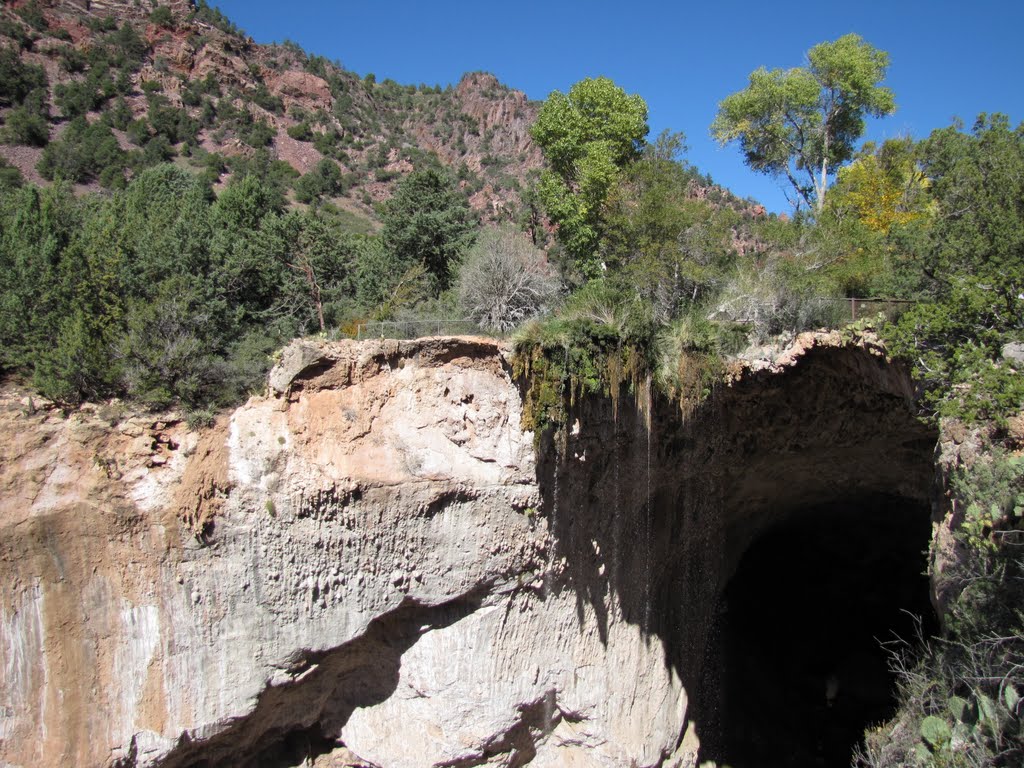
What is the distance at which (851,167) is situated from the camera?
1927 cm

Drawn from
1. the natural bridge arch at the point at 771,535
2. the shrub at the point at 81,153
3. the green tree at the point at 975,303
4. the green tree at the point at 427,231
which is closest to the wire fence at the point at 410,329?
the natural bridge arch at the point at 771,535

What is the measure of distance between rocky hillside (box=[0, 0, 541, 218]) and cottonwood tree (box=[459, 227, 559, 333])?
510 inches

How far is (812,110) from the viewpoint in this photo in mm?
19312

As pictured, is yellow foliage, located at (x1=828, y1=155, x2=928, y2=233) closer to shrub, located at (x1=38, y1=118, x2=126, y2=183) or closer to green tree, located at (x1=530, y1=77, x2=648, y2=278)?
green tree, located at (x1=530, y1=77, x2=648, y2=278)

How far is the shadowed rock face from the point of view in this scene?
8.08 meters

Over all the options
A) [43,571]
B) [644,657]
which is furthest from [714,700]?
[43,571]

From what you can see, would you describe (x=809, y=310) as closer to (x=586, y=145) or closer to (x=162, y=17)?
(x=586, y=145)

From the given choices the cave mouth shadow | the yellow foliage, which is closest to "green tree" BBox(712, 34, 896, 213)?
the yellow foliage

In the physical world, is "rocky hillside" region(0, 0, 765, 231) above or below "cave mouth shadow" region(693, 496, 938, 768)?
above

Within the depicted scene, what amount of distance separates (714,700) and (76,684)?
42.5 feet

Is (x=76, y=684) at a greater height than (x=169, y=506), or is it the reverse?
(x=169, y=506)

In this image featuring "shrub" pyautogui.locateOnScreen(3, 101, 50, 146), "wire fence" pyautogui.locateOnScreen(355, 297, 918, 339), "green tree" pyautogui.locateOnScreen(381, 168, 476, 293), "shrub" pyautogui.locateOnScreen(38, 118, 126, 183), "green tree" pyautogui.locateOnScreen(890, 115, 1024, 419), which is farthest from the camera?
"shrub" pyautogui.locateOnScreen(3, 101, 50, 146)

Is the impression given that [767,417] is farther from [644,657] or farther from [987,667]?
[987,667]

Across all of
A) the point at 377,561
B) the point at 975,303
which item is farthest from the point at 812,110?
the point at 377,561
